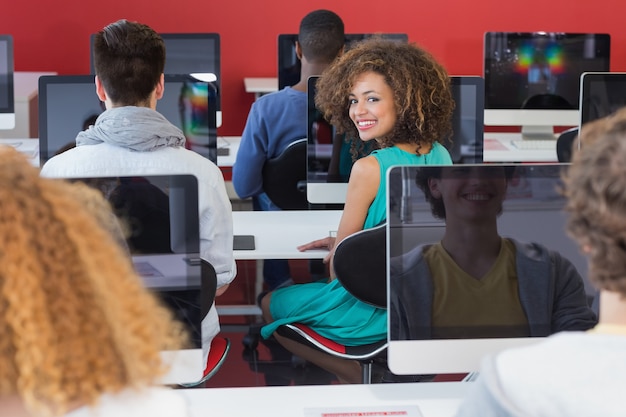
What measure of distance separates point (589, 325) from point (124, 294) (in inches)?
43.8

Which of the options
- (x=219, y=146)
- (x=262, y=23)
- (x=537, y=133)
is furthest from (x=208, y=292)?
(x=262, y=23)

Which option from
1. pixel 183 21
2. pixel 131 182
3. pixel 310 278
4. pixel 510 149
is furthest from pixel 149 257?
pixel 183 21

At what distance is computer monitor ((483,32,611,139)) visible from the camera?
4875 millimetres

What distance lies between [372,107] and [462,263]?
130 cm

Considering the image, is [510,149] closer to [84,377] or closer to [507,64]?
[507,64]

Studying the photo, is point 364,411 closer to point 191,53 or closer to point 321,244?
point 321,244

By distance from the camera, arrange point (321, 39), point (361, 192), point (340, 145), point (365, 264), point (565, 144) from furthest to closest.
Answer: point (321, 39)
point (565, 144)
point (340, 145)
point (361, 192)
point (365, 264)

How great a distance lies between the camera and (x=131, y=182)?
5.89 feet

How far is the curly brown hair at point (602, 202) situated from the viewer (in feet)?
3.69

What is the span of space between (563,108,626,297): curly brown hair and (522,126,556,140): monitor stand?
396cm

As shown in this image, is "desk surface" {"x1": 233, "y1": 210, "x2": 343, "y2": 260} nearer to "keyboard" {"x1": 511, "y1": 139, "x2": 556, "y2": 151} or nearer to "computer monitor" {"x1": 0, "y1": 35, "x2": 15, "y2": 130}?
"computer monitor" {"x1": 0, "y1": 35, "x2": 15, "y2": 130}

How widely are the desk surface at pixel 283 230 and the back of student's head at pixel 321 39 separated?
0.98m

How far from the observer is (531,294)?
6.12 feet

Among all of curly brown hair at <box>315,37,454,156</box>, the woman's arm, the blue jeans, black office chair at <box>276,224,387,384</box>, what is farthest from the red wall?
black office chair at <box>276,224,387,384</box>
